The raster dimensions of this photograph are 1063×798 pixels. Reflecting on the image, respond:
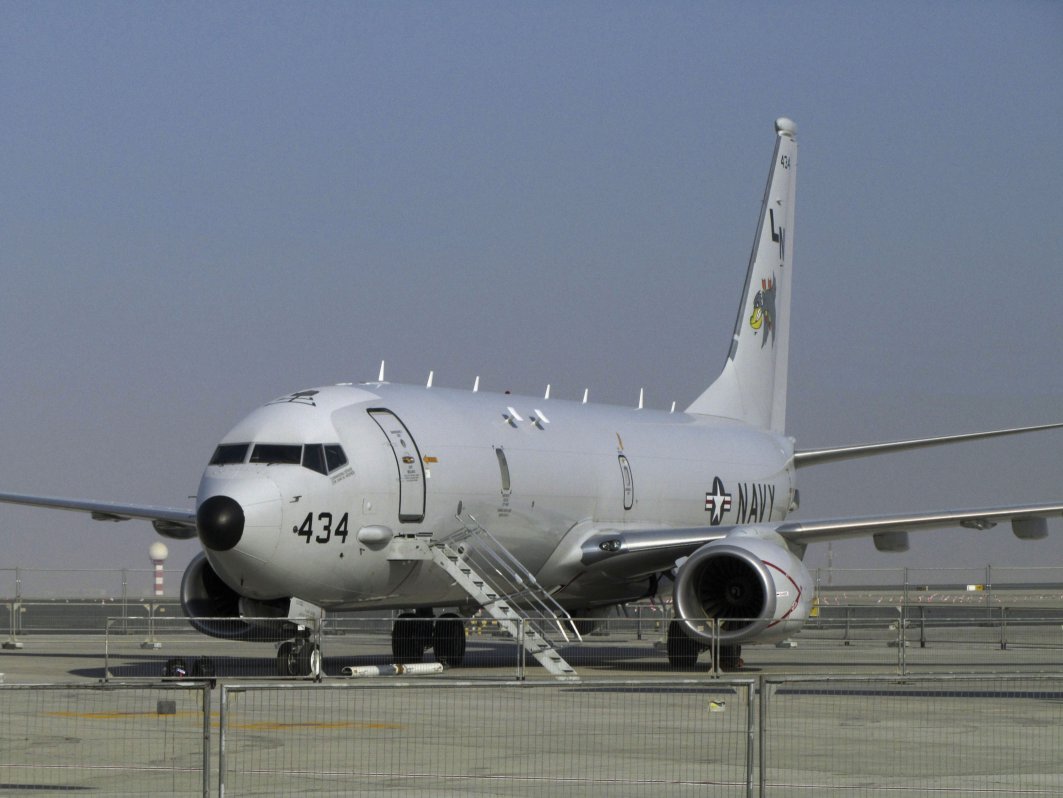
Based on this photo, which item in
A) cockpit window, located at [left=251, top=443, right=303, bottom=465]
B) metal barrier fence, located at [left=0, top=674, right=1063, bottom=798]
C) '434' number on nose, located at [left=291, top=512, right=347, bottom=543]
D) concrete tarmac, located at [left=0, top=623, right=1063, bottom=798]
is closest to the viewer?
metal barrier fence, located at [left=0, top=674, right=1063, bottom=798]

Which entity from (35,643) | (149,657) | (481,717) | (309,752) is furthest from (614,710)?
(35,643)

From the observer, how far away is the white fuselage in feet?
65.7

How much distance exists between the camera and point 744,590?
75.0 feet

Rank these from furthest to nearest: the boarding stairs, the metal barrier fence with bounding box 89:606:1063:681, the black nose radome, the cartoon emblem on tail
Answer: the cartoon emblem on tail → the metal barrier fence with bounding box 89:606:1063:681 → the boarding stairs → the black nose radome

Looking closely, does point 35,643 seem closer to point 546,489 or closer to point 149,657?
point 149,657

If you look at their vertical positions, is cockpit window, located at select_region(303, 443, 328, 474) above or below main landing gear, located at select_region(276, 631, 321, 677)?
above

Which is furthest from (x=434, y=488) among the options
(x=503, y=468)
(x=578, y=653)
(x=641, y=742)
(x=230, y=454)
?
(x=641, y=742)

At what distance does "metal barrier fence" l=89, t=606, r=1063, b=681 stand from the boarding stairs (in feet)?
1.10

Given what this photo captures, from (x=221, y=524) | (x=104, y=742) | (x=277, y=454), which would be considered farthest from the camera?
(x=277, y=454)

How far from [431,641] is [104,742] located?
37.5 ft

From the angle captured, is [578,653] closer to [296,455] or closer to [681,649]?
[681,649]

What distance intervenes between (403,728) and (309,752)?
1.98m

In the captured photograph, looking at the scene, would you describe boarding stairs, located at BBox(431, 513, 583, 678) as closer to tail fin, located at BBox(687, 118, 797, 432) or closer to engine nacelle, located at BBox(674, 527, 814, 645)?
engine nacelle, located at BBox(674, 527, 814, 645)

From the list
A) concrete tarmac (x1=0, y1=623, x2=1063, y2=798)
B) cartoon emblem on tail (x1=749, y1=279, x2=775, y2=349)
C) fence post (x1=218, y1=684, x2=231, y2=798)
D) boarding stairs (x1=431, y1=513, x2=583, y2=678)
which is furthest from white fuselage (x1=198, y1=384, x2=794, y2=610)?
fence post (x1=218, y1=684, x2=231, y2=798)
